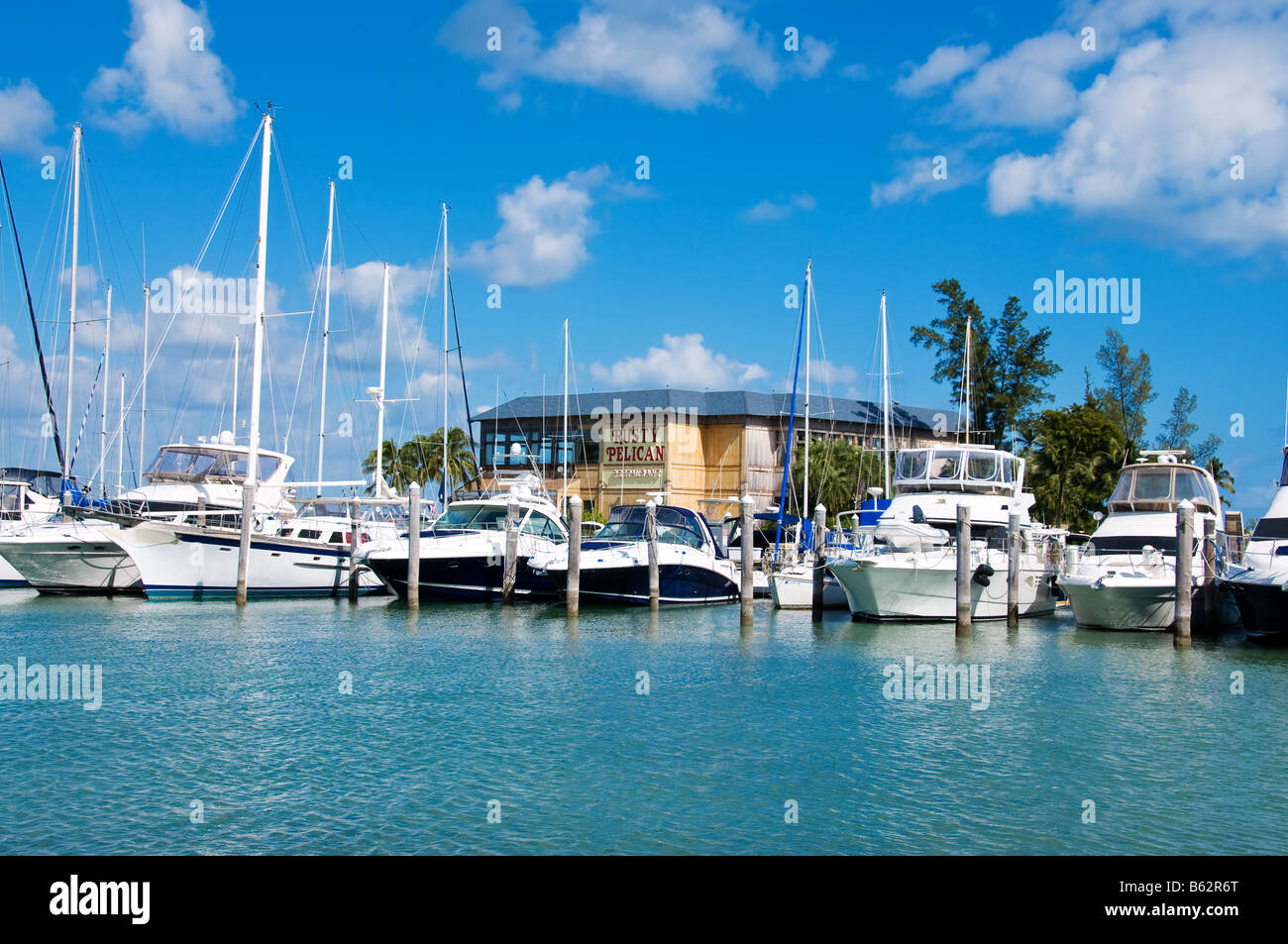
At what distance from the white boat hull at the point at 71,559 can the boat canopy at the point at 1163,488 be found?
107 ft

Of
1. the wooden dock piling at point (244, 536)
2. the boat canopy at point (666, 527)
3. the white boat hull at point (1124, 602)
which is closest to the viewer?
the white boat hull at point (1124, 602)

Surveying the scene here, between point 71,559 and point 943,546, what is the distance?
94.9 ft

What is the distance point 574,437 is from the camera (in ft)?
245

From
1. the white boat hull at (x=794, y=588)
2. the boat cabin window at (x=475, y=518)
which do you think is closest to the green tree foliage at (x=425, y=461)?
the boat cabin window at (x=475, y=518)

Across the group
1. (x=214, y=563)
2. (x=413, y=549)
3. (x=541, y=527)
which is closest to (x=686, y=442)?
(x=541, y=527)

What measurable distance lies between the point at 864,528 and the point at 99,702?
839 inches

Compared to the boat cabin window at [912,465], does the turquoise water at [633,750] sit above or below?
below

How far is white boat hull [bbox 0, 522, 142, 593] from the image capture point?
36.3 metres

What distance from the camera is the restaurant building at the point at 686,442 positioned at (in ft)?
231

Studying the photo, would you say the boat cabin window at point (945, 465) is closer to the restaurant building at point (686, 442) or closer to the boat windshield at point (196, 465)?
the boat windshield at point (196, 465)

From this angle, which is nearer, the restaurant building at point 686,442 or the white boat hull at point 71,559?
the white boat hull at point 71,559

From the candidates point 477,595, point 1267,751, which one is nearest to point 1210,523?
point 1267,751

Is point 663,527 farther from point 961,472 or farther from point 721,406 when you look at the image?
point 721,406
